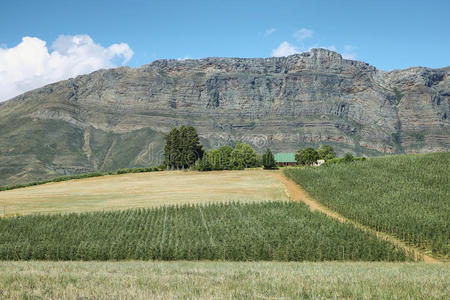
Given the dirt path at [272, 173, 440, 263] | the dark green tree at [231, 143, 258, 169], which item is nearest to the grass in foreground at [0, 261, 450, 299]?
the dirt path at [272, 173, 440, 263]

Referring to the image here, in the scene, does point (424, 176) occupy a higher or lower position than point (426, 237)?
higher

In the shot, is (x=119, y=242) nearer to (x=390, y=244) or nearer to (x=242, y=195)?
(x=390, y=244)

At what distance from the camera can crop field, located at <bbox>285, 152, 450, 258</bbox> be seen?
30955 mm

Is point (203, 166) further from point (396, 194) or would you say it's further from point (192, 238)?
point (192, 238)

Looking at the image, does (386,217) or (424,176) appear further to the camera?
(424,176)

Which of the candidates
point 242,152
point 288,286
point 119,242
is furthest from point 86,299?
point 242,152

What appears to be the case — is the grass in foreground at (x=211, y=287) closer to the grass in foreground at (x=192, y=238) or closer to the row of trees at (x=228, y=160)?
the grass in foreground at (x=192, y=238)

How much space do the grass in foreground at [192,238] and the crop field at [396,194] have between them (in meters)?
4.16

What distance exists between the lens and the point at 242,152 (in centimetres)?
13300

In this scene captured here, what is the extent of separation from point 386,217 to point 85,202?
36514mm

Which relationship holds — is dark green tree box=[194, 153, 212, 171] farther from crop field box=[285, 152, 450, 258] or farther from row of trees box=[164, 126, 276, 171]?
crop field box=[285, 152, 450, 258]

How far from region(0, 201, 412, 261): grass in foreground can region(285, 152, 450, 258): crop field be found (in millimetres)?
4157

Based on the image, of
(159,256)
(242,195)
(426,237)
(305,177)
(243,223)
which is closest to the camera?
(159,256)

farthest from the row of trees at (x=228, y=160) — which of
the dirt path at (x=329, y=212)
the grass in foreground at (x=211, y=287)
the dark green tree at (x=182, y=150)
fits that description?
the grass in foreground at (x=211, y=287)
